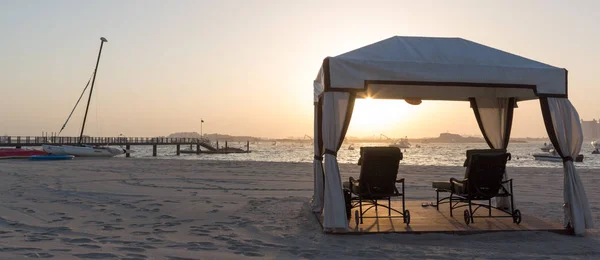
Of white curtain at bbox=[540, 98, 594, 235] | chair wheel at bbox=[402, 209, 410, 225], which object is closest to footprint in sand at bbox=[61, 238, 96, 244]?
chair wheel at bbox=[402, 209, 410, 225]

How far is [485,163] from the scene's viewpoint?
5859mm

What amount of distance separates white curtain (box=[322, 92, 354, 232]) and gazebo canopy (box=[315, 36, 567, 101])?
0.19 m

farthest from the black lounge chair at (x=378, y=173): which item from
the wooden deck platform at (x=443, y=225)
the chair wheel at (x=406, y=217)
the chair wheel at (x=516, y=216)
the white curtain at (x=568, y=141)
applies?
the white curtain at (x=568, y=141)

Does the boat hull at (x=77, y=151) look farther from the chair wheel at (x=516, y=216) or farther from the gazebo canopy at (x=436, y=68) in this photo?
the chair wheel at (x=516, y=216)

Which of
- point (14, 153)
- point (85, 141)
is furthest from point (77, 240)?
point (85, 141)

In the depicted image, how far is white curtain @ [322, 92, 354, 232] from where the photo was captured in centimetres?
540

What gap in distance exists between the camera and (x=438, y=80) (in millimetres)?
5613

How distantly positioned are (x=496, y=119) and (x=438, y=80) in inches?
97.2

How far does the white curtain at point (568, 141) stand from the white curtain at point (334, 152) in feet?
8.37

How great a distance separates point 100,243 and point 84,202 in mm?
3382

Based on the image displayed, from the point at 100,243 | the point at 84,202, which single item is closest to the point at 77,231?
the point at 100,243

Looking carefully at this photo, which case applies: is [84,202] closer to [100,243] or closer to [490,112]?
[100,243]

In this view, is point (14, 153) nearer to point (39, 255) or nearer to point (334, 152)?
point (39, 255)

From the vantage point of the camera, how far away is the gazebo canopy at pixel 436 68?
5477mm
